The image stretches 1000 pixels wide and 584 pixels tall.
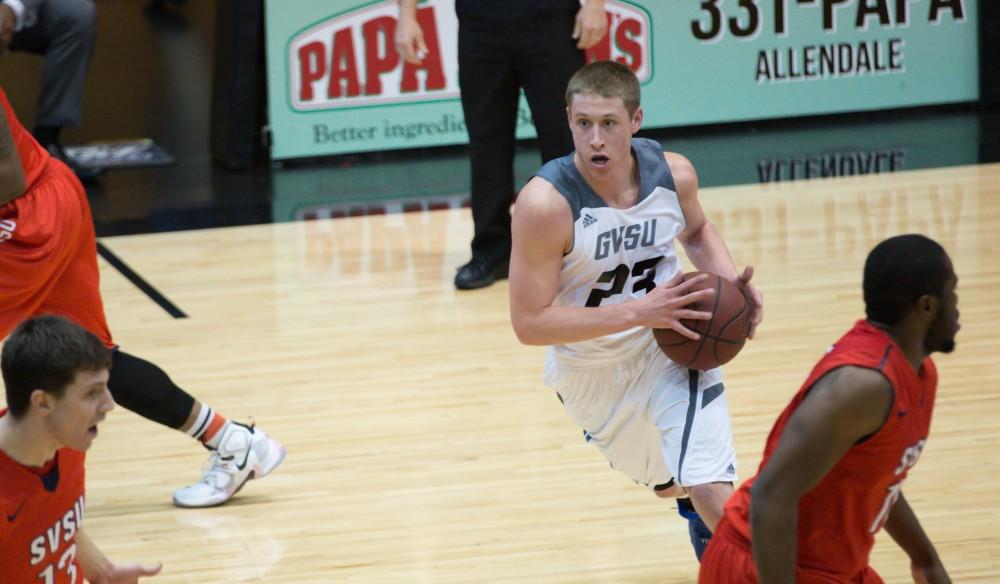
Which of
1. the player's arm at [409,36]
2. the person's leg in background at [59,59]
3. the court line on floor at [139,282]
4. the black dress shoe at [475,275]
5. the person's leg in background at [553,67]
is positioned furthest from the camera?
the person's leg in background at [59,59]

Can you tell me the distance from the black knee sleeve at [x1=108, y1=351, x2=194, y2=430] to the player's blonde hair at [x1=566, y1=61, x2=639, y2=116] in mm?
1602

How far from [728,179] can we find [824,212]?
3.43 ft

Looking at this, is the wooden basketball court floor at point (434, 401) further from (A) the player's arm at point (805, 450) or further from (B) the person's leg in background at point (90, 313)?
(A) the player's arm at point (805, 450)

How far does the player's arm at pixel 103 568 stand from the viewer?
3121 millimetres

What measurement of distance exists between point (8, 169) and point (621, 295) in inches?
66.5

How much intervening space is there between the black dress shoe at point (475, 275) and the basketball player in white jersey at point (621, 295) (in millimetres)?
3192

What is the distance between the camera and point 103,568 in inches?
123

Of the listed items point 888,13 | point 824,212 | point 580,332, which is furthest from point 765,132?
point 580,332

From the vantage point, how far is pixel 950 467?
4723 millimetres

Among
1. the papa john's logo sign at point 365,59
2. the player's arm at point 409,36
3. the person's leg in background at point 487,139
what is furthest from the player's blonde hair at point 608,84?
the papa john's logo sign at point 365,59

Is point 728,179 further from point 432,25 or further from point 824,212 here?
point 432,25

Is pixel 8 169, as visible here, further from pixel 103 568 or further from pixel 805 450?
pixel 805 450

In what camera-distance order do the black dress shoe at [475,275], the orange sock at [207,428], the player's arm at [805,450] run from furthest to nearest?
the black dress shoe at [475,275], the orange sock at [207,428], the player's arm at [805,450]

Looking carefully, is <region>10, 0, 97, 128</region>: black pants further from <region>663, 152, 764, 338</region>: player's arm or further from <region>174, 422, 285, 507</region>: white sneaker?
<region>663, 152, 764, 338</region>: player's arm
